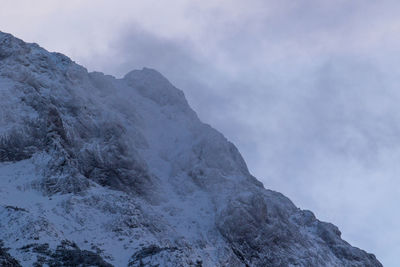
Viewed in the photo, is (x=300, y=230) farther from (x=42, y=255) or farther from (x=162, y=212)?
(x=42, y=255)

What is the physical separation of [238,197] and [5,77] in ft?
157

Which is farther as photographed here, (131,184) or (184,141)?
(184,141)

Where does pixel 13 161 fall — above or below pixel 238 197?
below

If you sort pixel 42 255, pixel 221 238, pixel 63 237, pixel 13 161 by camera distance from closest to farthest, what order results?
1. pixel 42 255
2. pixel 63 237
3. pixel 13 161
4. pixel 221 238

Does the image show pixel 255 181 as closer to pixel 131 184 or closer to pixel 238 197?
pixel 238 197

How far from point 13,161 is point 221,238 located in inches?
1424

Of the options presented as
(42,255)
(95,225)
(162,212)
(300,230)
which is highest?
(300,230)

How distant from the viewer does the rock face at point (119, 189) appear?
75.1m

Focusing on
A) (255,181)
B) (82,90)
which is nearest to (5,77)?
(82,90)

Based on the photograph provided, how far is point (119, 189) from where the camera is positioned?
9750 cm

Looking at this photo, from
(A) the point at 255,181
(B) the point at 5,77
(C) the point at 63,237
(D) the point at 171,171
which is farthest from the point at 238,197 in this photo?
(B) the point at 5,77

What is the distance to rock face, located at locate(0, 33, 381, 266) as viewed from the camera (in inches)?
2955

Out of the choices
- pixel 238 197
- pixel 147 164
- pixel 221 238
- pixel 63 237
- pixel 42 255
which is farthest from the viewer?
pixel 147 164

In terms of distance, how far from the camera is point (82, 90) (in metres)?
120
